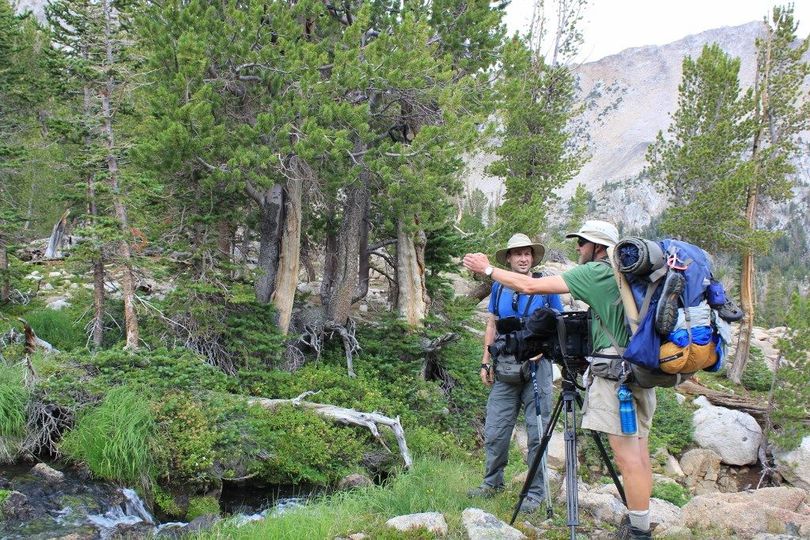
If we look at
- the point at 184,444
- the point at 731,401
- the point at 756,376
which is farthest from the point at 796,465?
the point at 184,444

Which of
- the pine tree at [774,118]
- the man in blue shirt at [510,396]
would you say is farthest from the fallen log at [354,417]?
the pine tree at [774,118]

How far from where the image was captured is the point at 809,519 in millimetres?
4281

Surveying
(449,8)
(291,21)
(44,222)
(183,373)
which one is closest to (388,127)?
(449,8)

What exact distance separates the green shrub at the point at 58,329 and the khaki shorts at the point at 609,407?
29.8 ft

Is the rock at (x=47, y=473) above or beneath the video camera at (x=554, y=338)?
beneath

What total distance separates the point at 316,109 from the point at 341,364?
15.3 ft

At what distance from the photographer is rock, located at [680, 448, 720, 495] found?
1121 cm

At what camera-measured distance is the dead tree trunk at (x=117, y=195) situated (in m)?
7.82

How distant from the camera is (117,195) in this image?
772 cm

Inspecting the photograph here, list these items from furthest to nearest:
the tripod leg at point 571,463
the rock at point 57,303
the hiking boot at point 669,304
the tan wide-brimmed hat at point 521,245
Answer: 1. the rock at point 57,303
2. the tan wide-brimmed hat at point 521,245
3. the tripod leg at point 571,463
4. the hiking boot at point 669,304

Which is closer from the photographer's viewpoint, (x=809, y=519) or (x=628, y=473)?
(x=628, y=473)

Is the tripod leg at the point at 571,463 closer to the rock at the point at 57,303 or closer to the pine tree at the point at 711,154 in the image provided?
the rock at the point at 57,303

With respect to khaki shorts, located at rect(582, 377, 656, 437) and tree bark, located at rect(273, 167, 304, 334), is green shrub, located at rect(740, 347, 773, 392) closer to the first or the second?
tree bark, located at rect(273, 167, 304, 334)

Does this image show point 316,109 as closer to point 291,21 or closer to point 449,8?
point 291,21
